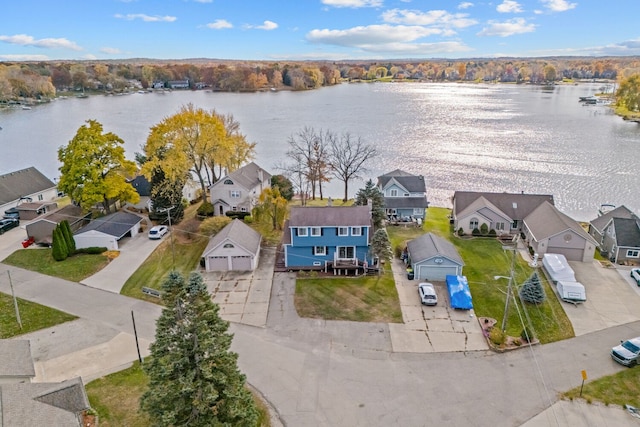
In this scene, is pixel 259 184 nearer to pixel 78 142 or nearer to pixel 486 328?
pixel 78 142

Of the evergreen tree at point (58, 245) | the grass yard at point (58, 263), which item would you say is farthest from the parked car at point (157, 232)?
the evergreen tree at point (58, 245)

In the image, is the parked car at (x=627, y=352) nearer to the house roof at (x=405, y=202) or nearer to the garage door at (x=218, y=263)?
the house roof at (x=405, y=202)

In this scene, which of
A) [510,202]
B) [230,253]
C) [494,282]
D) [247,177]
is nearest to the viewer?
[494,282]

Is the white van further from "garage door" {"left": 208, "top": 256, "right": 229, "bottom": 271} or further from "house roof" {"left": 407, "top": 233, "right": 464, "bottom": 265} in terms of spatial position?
"garage door" {"left": 208, "top": 256, "right": 229, "bottom": 271}

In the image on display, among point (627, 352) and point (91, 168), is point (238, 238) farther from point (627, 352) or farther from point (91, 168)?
point (627, 352)

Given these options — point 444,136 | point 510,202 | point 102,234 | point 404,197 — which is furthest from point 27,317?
point 444,136

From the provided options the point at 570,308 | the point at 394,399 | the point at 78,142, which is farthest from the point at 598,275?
the point at 78,142
